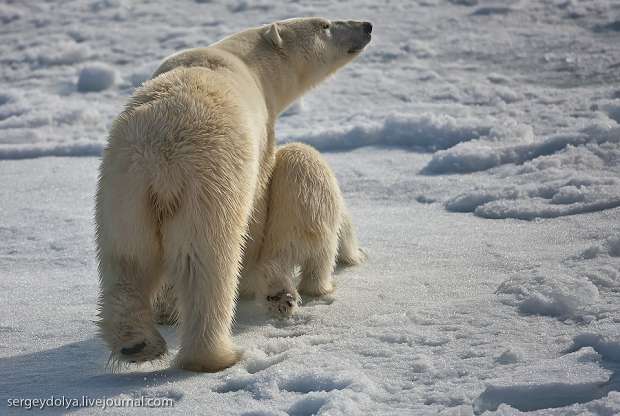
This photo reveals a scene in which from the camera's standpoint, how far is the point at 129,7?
38.7ft

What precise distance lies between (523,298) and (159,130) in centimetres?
166

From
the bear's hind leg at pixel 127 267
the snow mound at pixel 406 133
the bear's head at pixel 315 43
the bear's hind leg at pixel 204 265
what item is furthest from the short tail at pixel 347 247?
the snow mound at pixel 406 133

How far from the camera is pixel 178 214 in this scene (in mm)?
3111

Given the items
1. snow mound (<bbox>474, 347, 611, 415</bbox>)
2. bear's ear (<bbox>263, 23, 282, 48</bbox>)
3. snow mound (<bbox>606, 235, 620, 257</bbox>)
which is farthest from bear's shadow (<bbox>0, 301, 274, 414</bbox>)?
snow mound (<bbox>606, 235, 620, 257</bbox>)

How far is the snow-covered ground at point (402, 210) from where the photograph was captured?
304 cm

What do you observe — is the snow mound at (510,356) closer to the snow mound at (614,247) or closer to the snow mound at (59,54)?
the snow mound at (614,247)

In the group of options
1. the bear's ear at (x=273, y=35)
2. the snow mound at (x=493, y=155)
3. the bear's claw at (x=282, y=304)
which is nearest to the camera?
the bear's claw at (x=282, y=304)

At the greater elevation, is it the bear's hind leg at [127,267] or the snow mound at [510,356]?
the bear's hind leg at [127,267]

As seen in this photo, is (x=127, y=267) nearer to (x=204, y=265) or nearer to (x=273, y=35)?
(x=204, y=265)

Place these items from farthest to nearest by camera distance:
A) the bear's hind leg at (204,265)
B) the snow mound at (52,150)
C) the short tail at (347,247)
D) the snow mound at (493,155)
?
the snow mound at (52,150)
the snow mound at (493,155)
the short tail at (347,247)
the bear's hind leg at (204,265)

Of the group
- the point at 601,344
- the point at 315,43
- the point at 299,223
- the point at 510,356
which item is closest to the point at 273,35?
the point at 315,43

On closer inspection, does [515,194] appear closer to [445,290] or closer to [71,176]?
[445,290]

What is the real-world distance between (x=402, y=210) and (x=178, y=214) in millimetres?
2811

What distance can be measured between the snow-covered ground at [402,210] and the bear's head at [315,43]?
3.51 ft
